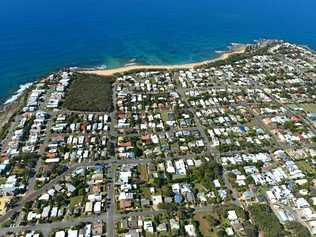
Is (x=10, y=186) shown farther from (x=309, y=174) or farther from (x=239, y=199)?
(x=309, y=174)

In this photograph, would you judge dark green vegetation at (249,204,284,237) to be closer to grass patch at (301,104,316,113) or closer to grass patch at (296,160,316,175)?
grass patch at (296,160,316,175)

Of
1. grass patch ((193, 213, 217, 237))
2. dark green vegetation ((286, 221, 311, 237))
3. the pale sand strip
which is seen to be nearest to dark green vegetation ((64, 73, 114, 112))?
the pale sand strip

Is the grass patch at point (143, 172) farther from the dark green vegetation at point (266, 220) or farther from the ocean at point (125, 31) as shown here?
the ocean at point (125, 31)

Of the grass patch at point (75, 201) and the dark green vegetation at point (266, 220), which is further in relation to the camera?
the grass patch at point (75, 201)

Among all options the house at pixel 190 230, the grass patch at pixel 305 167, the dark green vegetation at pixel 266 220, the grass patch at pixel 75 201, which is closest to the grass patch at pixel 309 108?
the grass patch at pixel 305 167

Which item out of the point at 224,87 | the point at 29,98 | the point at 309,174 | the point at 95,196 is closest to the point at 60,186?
the point at 95,196

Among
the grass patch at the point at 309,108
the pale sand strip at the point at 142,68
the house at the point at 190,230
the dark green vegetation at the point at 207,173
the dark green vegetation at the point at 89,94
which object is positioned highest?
the pale sand strip at the point at 142,68
